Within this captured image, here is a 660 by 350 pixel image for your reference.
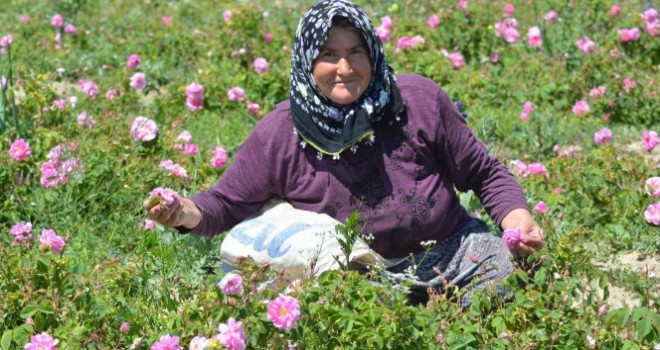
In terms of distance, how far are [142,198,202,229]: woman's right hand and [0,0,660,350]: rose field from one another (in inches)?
2.0

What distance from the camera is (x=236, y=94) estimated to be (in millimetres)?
5828

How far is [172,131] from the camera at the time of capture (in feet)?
16.7

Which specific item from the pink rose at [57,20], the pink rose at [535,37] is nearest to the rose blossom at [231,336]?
the pink rose at [535,37]

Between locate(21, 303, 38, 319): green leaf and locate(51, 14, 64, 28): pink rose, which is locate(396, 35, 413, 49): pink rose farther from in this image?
locate(21, 303, 38, 319): green leaf

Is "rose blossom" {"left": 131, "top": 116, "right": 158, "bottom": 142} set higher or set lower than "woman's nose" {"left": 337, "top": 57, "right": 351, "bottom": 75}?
lower

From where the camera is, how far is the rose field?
110 inches

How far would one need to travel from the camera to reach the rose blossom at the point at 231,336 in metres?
2.53

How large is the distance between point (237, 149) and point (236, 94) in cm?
83

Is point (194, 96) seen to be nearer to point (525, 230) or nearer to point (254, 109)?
point (254, 109)

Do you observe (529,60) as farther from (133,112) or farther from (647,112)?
(133,112)

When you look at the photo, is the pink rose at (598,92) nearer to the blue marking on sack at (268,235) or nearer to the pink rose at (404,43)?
the pink rose at (404,43)

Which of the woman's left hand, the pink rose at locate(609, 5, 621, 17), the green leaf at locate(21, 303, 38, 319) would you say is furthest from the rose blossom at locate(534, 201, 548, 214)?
the pink rose at locate(609, 5, 621, 17)

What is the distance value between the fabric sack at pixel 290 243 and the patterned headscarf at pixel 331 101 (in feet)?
0.76

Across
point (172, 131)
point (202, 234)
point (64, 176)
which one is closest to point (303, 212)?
point (202, 234)
